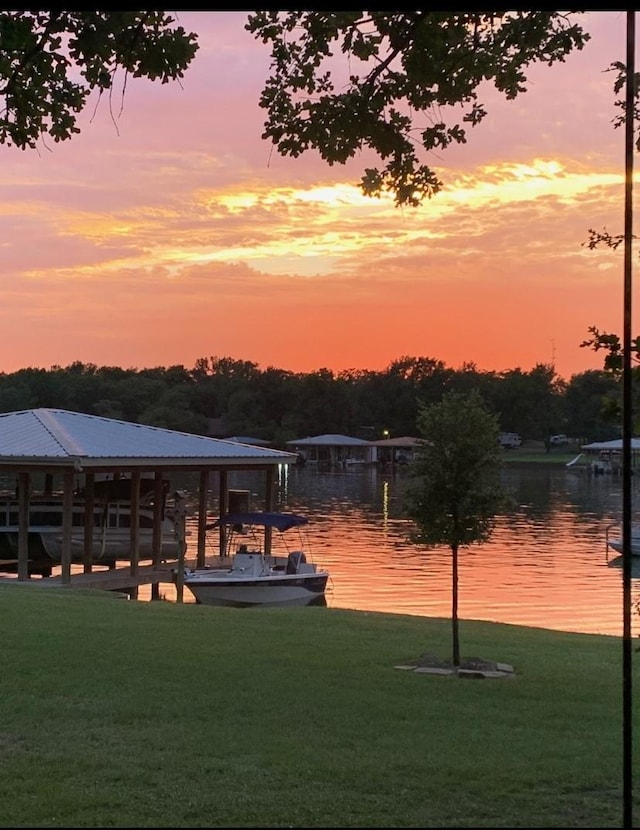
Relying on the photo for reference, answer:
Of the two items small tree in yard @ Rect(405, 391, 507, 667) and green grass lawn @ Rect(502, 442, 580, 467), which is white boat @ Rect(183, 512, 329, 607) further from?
green grass lawn @ Rect(502, 442, 580, 467)

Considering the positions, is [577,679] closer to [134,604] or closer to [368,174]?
[368,174]

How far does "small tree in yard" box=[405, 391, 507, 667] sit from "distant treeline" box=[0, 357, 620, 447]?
89589 mm

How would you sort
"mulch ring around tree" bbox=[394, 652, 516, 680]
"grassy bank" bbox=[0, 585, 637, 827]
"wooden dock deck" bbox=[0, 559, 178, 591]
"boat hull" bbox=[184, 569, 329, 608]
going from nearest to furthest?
1. "grassy bank" bbox=[0, 585, 637, 827]
2. "mulch ring around tree" bbox=[394, 652, 516, 680]
3. "wooden dock deck" bbox=[0, 559, 178, 591]
4. "boat hull" bbox=[184, 569, 329, 608]

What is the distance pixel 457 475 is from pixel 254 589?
1042cm

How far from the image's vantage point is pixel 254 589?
794 inches

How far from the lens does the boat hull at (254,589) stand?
19938 mm

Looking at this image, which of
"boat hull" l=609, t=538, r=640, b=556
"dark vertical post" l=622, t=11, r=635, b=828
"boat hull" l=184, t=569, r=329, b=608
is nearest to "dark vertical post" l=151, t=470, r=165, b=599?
"boat hull" l=184, t=569, r=329, b=608

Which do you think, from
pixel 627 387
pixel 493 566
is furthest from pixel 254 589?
pixel 627 387

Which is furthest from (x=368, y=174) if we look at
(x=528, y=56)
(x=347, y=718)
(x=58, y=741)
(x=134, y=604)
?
(x=134, y=604)

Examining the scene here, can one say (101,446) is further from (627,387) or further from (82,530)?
(627,387)

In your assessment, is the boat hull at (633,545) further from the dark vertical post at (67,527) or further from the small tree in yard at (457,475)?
the small tree in yard at (457,475)

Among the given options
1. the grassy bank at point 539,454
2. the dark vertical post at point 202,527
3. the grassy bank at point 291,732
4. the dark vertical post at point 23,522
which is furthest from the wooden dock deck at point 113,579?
the grassy bank at point 539,454

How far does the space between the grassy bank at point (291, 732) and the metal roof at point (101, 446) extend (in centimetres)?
766

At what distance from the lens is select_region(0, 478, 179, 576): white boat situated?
21.3 meters
